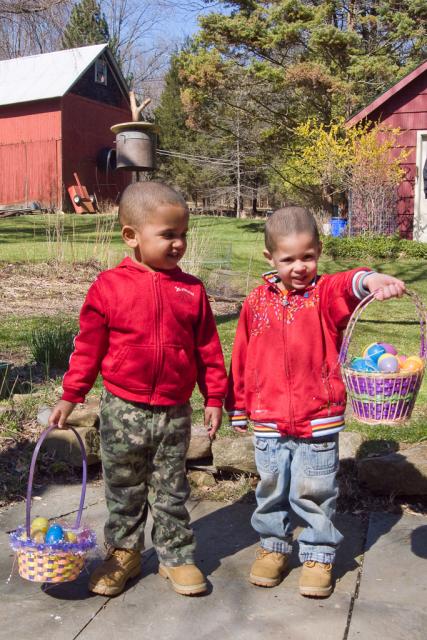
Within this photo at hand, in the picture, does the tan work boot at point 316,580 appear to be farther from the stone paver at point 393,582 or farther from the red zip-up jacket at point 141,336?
the red zip-up jacket at point 141,336

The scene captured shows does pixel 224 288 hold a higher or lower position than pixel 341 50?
lower

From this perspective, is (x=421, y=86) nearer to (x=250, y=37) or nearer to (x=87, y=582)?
(x=250, y=37)

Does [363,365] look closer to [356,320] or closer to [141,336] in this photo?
[356,320]

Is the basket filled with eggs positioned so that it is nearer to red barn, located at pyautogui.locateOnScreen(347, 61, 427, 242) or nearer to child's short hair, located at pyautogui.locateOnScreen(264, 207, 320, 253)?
child's short hair, located at pyautogui.locateOnScreen(264, 207, 320, 253)

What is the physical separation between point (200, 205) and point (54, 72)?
9968 millimetres

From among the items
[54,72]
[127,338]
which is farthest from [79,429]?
[54,72]

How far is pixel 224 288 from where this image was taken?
349 inches

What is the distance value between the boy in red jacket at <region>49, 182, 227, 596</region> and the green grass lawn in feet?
4.60

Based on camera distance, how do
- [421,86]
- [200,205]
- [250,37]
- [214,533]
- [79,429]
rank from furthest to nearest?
[200,205]
[250,37]
[421,86]
[79,429]
[214,533]

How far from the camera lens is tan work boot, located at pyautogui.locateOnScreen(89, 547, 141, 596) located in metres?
2.60

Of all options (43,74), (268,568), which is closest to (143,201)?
(268,568)

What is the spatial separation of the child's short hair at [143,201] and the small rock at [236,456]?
1.32 meters

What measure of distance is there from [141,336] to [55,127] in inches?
987

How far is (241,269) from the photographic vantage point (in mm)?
10688
